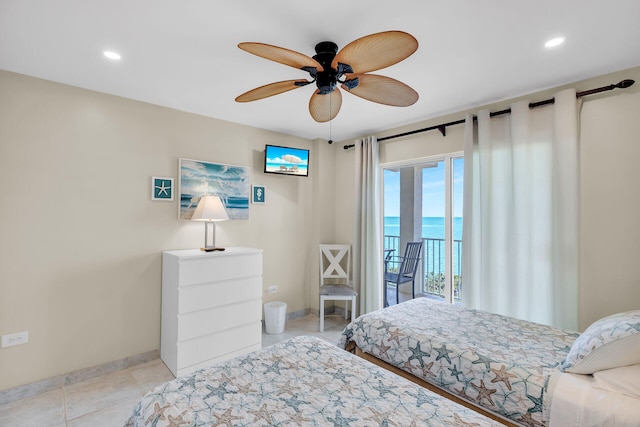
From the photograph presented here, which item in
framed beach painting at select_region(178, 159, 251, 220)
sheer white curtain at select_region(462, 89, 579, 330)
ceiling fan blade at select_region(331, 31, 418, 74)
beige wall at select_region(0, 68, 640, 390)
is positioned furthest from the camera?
framed beach painting at select_region(178, 159, 251, 220)

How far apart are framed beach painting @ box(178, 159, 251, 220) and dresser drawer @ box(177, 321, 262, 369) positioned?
1.23 metres

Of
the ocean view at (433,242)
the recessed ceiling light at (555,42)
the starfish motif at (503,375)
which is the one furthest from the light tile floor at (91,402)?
the recessed ceiling light at (555,42)

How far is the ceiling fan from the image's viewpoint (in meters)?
1.37

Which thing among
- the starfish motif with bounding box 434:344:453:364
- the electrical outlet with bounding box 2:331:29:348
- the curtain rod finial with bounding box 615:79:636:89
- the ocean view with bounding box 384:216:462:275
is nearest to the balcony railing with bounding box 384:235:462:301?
the ocean view with bounding box 384:216:462:275

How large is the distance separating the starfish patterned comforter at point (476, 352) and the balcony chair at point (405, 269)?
117cm

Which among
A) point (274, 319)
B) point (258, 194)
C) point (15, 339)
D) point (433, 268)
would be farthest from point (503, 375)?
point (15, 339)

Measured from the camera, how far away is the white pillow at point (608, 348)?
1.41 metres

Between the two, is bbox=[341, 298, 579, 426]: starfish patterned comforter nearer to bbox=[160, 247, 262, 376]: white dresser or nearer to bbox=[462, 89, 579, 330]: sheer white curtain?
bbox=[462, 89, 579, 330]: sheer white curtain

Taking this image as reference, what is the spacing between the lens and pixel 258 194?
3.72 metres

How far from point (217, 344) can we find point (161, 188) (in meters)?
1.62

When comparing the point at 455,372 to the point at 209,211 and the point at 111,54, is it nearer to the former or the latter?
the point at 209,211

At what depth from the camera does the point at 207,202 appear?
298cm

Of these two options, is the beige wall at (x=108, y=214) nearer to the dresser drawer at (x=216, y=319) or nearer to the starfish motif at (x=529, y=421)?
the dresser drawer at (x=216, y=319)

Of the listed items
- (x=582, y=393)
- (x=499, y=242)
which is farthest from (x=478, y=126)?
(x=582, y=393)
